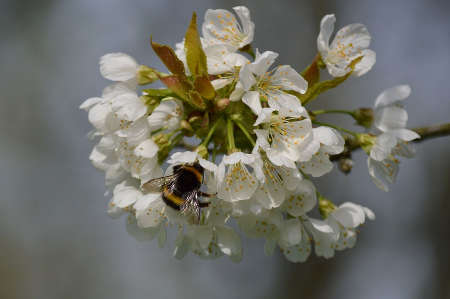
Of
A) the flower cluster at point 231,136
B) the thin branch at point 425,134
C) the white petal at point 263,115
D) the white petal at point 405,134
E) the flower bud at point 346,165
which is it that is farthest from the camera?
the flower bud at point 346,165

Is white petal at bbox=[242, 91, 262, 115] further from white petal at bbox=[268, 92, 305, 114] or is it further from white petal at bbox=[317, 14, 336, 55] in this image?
white petal at bbox=[317, 14, 336, 55]

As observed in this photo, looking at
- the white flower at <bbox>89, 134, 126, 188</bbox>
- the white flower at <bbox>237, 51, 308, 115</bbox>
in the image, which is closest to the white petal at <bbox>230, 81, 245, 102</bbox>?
the white flower at <bbox>237, 51, 308, 115</bbox>

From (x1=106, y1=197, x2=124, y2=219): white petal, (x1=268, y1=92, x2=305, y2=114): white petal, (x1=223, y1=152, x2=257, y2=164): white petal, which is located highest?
A: (x1=268, y1=92, x2=305, y2=114): white petal

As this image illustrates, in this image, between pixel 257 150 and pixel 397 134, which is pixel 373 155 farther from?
pixel 257 150

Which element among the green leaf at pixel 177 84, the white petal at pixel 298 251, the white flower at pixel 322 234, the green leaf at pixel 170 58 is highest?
the green leaf at pixel 170 58

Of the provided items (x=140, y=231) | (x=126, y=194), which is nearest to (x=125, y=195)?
(x=126, y=194)

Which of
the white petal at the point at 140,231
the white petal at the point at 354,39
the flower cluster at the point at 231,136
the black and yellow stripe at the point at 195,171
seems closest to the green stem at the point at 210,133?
the flower cluster at the point at 231,136

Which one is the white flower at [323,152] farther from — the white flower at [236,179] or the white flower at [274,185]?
the white flower at [236,179]

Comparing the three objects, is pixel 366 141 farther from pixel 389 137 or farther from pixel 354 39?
pixel 354 39
